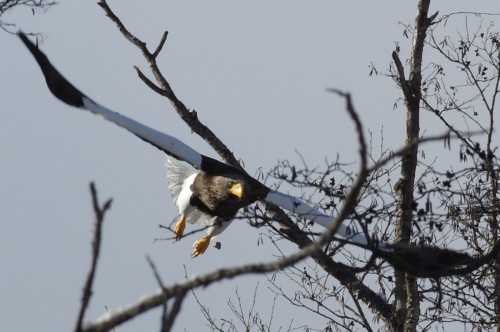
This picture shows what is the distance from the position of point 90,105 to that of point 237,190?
146 centimetres

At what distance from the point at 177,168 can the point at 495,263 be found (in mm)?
2822

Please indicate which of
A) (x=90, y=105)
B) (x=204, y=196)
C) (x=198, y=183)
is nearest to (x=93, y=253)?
(x=90, y=105)

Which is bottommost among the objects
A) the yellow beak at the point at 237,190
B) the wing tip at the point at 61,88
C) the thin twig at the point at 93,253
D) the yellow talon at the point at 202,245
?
the thin twig at the point at 93,253

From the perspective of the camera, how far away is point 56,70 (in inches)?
293

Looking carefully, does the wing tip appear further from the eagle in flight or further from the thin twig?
the thin twig

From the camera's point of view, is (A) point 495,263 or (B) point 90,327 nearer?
(B) point 90,327

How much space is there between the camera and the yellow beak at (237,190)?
8305 millimetres

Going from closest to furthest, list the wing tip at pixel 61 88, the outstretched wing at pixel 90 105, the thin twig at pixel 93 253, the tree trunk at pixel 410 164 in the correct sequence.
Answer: the thin twig at pixel 93 253 → the outstretched wing at pixel 90 105 → the wing tip at pixel 61 88 → the tree trunk at pixel 410 164

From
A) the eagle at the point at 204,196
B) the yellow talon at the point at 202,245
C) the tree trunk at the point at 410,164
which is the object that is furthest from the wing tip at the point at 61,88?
the tree trunk at the point at 410,164

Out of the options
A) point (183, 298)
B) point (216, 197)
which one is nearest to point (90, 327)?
point (183, 298)

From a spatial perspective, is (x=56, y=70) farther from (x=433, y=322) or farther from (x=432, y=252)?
(x=433, y=322)

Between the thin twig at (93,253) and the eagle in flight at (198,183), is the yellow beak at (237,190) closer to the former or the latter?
the eagle in flight at (198,183)

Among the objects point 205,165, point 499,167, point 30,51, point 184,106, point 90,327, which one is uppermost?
point 184,106

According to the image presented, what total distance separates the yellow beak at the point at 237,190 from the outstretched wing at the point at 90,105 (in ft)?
1.76
